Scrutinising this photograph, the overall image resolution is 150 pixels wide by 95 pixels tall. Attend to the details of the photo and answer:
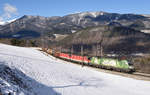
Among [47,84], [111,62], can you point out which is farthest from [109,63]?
[47,84]

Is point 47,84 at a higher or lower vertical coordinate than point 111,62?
lower

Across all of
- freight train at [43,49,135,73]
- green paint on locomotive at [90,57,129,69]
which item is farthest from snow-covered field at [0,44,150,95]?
green paint on locomotive at [90,57,129,69]

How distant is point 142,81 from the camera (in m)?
27.8

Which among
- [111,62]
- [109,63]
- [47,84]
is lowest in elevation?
[47,84]

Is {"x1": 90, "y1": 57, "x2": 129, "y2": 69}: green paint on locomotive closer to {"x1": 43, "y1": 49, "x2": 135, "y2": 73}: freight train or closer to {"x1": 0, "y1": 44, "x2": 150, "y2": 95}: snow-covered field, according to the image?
{"x1": 43, "y1": 49, "x2": 135, "y2": 73}: freight train

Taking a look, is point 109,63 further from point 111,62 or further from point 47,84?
point 47,84

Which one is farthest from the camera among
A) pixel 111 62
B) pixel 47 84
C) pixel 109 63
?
pixel 109 63

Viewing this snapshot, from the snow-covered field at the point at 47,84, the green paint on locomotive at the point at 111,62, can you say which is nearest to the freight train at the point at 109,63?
the green paint on locomotive at the point at 111,62

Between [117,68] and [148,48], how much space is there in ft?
487

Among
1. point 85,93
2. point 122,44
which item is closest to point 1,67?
point 85,93

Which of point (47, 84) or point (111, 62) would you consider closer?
point (47, 84)

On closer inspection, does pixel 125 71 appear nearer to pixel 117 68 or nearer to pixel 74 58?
pixel 117 68

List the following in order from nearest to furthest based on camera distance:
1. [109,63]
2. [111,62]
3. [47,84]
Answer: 1. [47,84]
2. [111,62]
3. [109,63]

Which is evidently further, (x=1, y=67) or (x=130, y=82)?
(x=130, y=82)
